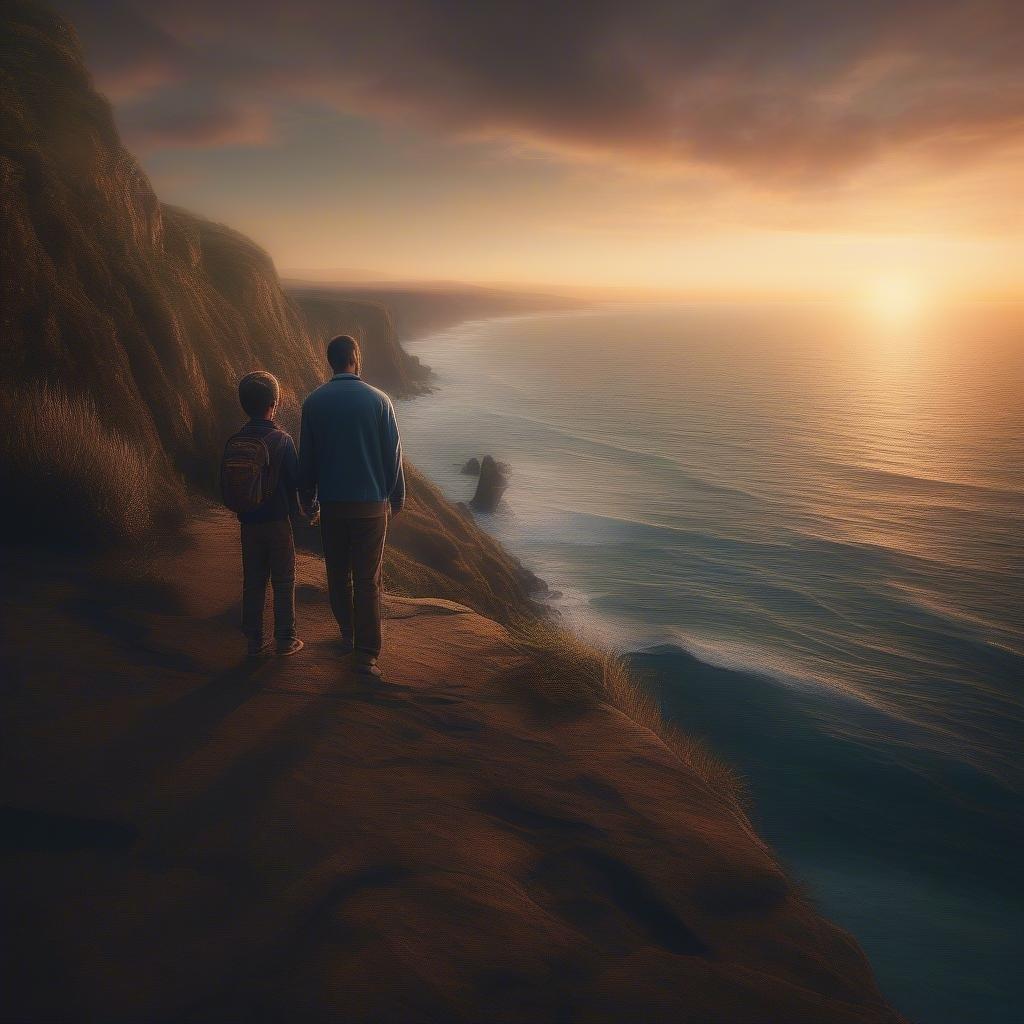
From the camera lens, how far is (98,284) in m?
8.91

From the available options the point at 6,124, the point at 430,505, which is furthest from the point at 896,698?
the point at 6,124

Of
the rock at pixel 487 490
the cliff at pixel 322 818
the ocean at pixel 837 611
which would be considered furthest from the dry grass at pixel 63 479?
the rock at pixel 487 490

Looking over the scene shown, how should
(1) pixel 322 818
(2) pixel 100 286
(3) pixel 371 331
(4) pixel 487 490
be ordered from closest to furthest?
(1) pixel 322 818 → (2) pixel 100 286 → (4) pixel 487 490 → (3) pixel 371 331

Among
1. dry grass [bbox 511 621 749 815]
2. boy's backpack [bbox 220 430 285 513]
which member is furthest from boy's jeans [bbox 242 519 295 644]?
dry grass [bbox 511 621 749 815]

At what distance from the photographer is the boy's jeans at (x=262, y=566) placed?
474 cm

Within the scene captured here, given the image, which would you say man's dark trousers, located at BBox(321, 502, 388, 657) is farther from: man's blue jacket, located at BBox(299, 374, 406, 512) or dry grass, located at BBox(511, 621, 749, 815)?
dry grass, located at BBox(511, 621, 749, 815)

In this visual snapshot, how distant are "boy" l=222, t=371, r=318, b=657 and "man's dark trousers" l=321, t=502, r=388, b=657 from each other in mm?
288

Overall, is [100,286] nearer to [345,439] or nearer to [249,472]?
[249,472]

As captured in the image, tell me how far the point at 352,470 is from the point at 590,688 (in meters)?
2.99

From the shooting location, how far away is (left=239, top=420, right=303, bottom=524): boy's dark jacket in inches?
184

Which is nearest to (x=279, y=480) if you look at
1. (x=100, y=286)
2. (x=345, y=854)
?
(x=345, y=854)

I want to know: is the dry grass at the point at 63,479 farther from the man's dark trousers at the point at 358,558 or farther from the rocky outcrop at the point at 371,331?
the rocky outcrop at the point at 371,331

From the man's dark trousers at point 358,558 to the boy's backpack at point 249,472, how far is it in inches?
17.3

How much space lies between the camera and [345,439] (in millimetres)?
4574
